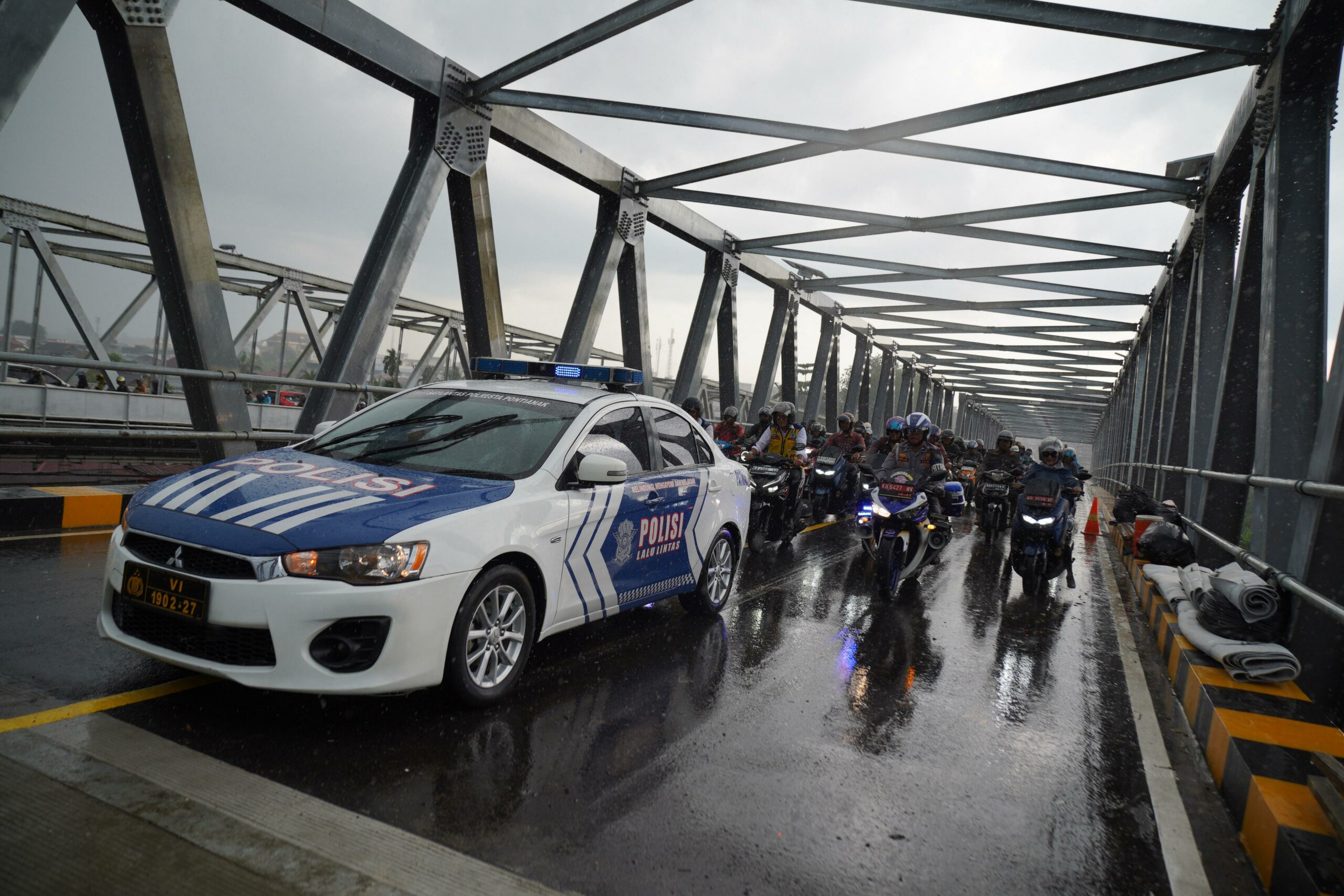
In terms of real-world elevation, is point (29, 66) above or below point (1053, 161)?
below

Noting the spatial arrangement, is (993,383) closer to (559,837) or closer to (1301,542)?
(1301,542)

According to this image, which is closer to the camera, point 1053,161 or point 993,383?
point 1053,161

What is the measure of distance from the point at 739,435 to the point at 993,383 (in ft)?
123

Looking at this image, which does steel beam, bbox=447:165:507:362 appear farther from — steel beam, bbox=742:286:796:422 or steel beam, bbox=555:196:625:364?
steel beam, bbox=742:286:796:422

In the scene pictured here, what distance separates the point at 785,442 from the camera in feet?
38.1

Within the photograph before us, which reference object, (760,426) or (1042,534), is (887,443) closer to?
(1042,534)

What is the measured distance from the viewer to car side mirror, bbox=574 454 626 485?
4.53 metres

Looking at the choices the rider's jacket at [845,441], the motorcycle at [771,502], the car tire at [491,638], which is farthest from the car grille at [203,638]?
the rider's jacket at [845,441]

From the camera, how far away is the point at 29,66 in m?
6.22

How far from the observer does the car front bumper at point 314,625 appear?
3.35 m

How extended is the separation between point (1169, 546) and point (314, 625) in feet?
26.7

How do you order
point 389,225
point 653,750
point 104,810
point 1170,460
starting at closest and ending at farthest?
point 104,810, point 653,750, point 389,225, point 1170,460

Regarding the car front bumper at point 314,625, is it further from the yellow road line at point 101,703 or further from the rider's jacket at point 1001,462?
the rider's jacket at point 1001,462

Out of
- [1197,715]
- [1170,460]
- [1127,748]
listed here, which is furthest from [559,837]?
[1170,460]
